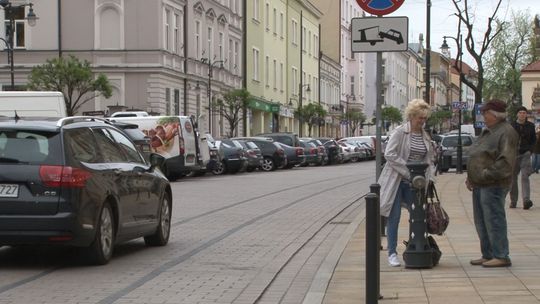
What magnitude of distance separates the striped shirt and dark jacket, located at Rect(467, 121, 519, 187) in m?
0.50

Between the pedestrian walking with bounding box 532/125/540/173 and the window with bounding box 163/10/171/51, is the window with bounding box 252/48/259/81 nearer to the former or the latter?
the window with bounding box 163/10/171/51

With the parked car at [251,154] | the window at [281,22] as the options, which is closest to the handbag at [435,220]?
the parked car at [251,154]

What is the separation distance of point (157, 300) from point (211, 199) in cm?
1312

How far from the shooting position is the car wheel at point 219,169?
1360 inches

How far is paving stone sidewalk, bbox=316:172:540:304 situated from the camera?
8.02 m

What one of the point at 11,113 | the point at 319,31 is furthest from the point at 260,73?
the point at 11,113

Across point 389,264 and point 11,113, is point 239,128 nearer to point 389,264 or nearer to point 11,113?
point 11,113

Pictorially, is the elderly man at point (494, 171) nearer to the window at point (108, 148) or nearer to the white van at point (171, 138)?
the window at point (108, 148)

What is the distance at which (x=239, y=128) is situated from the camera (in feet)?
198

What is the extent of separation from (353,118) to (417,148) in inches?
3289

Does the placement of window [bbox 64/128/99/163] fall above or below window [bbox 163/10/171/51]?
below

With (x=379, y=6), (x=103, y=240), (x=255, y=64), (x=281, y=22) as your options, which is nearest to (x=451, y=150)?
(x=255, y=64)

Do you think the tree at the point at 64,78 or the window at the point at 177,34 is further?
the window at the point at 177,34

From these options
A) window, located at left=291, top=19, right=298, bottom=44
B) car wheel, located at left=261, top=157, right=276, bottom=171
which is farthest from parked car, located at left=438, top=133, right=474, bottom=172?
window, located at left=291, top=19, right=298, bottom=44
